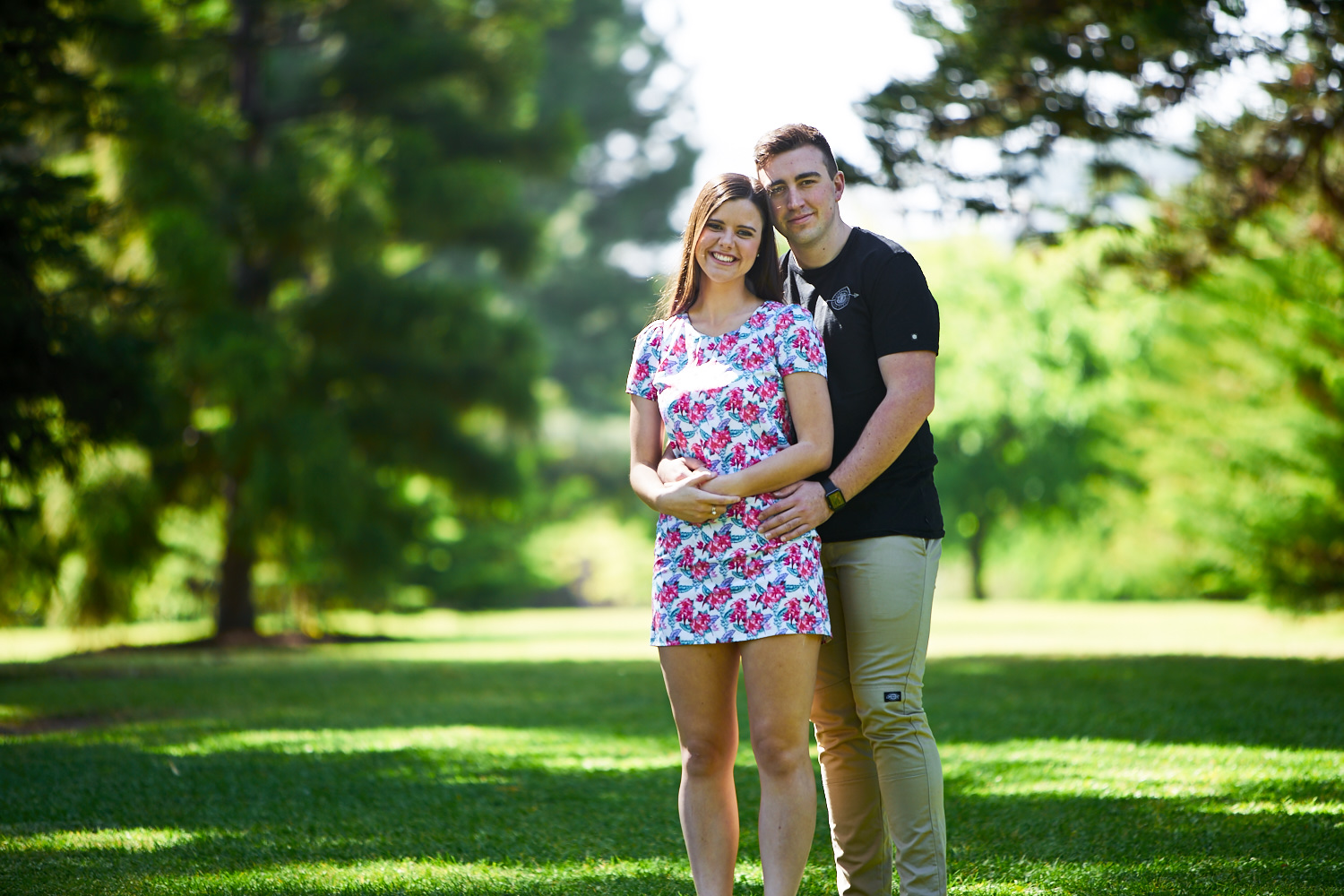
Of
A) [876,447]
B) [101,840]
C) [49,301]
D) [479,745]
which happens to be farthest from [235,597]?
[876,447]

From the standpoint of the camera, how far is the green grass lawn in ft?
12.7

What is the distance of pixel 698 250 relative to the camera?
327cm

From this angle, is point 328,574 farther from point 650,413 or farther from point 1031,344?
point 1031,344

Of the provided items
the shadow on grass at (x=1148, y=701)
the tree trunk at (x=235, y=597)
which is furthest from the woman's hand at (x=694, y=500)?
the tree trunk at (x=235, y=597)

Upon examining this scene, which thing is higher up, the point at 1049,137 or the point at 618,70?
the point at 618,70

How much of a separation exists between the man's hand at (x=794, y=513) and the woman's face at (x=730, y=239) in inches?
23.9

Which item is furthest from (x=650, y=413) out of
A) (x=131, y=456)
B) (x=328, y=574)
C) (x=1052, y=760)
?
(x=328, y=574)

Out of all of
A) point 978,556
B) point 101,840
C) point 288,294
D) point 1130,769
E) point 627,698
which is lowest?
point 978,556

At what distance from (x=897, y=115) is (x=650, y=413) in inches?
265

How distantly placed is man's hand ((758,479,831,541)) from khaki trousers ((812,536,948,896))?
0.24 m

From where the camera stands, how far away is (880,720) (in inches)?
126

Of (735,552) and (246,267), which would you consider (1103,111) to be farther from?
(246,267)

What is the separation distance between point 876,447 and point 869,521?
220 mm

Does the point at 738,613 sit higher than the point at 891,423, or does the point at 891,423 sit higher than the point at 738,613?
the point at 891,423
